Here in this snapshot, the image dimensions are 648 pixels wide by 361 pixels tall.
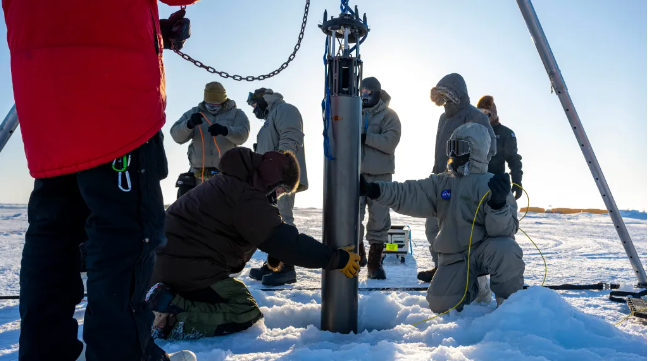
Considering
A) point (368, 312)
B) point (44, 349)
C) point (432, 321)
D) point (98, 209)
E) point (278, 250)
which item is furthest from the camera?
point (368, 312)

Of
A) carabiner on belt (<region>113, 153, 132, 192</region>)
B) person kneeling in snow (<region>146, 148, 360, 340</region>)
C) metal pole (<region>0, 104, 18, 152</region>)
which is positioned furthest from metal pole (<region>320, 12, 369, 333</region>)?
metal pole (<region>0, 104, 18, 152</region>)

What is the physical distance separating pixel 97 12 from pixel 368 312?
206 cm

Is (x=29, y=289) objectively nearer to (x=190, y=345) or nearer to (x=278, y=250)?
(x=190, y=345)

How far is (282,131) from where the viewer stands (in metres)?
4.26

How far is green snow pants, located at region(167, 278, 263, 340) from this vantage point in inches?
86.4

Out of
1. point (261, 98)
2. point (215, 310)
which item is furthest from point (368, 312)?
point (261, 98)

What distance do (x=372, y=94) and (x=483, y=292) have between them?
210 cm

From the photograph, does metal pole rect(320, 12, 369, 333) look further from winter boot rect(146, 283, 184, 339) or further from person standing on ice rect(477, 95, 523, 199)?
person standing on ice rect(477, 95, 523, 199)

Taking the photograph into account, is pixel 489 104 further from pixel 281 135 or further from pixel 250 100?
pixel 250 100

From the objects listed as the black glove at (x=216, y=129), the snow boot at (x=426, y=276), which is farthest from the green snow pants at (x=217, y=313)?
the black glove at (x=216, y=129)

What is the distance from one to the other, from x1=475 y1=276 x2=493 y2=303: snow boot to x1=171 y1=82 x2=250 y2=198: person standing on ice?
267 cm

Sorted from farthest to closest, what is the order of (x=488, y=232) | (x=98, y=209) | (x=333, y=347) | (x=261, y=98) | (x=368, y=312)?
(x=261, y=98) < (x=488, y=232) < (x=368, y=312) < (x=333, y=347) < (x=98, y=209)

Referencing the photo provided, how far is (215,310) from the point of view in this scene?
229 cm

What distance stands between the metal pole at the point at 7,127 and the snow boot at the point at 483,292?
348 centimetres
